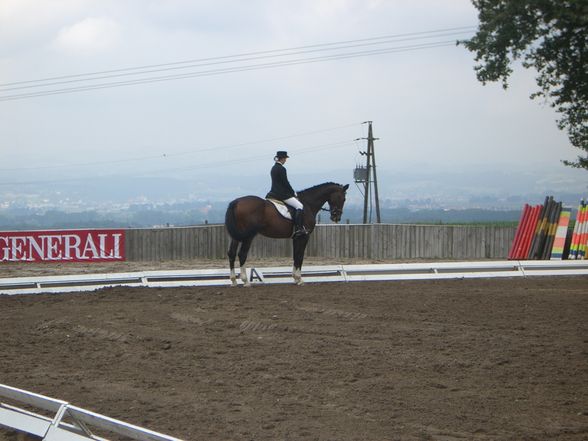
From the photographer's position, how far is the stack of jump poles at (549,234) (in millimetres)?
20641

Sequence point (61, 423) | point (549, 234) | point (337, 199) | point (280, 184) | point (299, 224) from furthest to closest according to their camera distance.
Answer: point (549, 234)
point (337, 199)
point (299, 224)
point (280, 184)
point (61, 423)

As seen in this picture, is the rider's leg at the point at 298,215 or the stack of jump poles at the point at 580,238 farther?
the stack of jump poles at the point at 580,238

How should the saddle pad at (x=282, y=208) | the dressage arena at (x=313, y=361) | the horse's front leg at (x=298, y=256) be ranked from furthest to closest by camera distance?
the horse's front leg at (x=298, y=256)
the saddle pad at (x=282, y=208)
the dressage arena at (x=313, y=361)

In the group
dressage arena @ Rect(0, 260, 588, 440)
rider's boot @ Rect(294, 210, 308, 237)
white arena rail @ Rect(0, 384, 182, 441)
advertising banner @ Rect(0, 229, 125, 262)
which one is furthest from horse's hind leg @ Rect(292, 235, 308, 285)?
white arena rail @ Rect(0, 384, 182, 441)

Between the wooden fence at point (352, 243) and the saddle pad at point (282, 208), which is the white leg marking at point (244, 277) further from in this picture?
the wooden fence at point (352, 243)

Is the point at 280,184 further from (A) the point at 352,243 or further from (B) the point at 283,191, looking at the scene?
(A) the point at 352,243

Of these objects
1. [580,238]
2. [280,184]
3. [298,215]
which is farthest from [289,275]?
[580,238]

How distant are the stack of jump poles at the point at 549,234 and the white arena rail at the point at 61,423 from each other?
55.2 ft

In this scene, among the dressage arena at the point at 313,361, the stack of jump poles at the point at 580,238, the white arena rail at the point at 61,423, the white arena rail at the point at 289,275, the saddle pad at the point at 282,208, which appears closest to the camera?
the white arena rail at the point at 61,423

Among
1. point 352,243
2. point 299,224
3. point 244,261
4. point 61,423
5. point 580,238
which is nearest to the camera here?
point 61,423

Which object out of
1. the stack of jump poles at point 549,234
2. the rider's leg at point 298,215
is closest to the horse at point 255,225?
the rider's leg at point 298,215

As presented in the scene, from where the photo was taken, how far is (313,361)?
9016 millimetres

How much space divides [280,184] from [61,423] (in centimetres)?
1022

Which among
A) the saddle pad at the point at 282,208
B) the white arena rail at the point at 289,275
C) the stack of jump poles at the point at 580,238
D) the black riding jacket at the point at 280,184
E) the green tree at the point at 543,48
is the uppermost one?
the green tree at the point at 543,48
